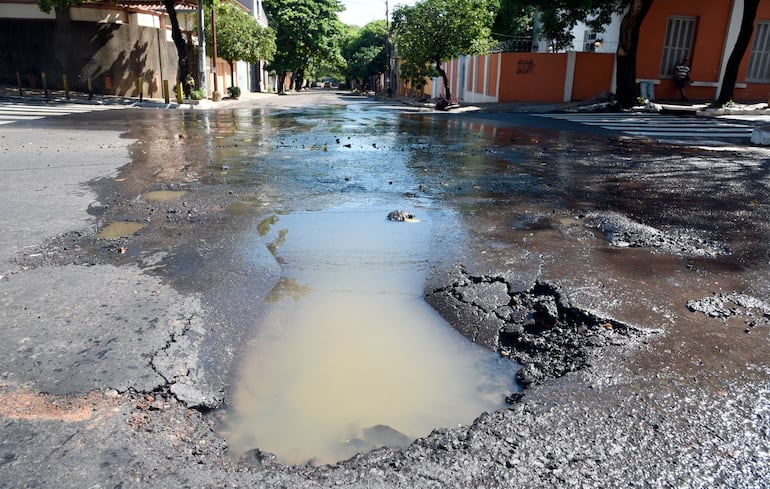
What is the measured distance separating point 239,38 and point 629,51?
19986mm

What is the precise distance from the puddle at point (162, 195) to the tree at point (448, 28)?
73.5 feet

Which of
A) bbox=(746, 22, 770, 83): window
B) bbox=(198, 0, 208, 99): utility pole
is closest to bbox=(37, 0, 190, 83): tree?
bbox=(198, 0, 208, 99): utility pole

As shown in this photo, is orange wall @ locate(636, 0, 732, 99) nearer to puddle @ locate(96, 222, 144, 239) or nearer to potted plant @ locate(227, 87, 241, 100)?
potted plant @ locate(227, 87, 241, 100)

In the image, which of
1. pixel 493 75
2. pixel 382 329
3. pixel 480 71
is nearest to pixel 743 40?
pixel 493 75

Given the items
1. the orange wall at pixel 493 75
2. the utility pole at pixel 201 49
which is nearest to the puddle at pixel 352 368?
the utility pole at pixel 201 49

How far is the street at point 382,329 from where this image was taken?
2.15m

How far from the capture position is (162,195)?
253 inches

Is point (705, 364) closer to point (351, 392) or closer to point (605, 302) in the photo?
point (605, 302)

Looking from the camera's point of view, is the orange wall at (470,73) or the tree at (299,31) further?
the tree at (299,31)

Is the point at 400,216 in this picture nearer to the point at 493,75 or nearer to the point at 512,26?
the point at 493,75

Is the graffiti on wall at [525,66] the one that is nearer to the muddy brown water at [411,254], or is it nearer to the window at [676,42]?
the window at [676,42]

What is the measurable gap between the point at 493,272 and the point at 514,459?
2149 mm

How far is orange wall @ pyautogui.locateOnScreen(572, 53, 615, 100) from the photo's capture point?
25031mm

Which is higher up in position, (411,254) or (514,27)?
(514,27)
